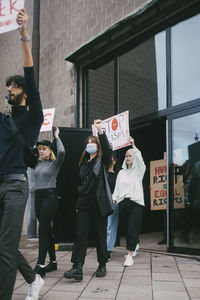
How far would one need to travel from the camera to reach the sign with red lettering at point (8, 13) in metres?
2.94

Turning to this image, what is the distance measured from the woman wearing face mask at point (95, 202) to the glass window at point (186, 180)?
1.94 meters

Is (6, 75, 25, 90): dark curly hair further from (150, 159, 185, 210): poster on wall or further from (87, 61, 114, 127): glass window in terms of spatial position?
(150, 159, 185, 210): poster on wall

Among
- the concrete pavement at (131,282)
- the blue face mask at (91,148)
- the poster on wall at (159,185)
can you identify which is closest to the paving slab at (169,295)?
the concrete pavement at (131,282)

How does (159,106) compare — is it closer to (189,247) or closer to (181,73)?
(181,73)

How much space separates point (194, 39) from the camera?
6.08 metres

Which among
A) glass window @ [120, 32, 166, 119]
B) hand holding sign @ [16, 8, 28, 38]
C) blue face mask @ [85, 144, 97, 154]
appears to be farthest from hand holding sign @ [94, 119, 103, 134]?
glass window @ [120, 32, 166, 119]

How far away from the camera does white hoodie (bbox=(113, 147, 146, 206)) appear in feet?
18.4

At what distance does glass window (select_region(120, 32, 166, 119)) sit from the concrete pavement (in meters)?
2.88

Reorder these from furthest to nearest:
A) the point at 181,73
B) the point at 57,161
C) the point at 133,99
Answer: the point at 133,99, the point at 181,73, the point at 57,161

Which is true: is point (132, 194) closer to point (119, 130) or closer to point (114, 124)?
point (119, 130)

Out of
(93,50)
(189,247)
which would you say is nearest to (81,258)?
(189,247)

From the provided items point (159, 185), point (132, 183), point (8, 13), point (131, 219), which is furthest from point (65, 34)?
point (8, 13)

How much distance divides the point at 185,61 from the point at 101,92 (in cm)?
241

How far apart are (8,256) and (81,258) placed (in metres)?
1.86
